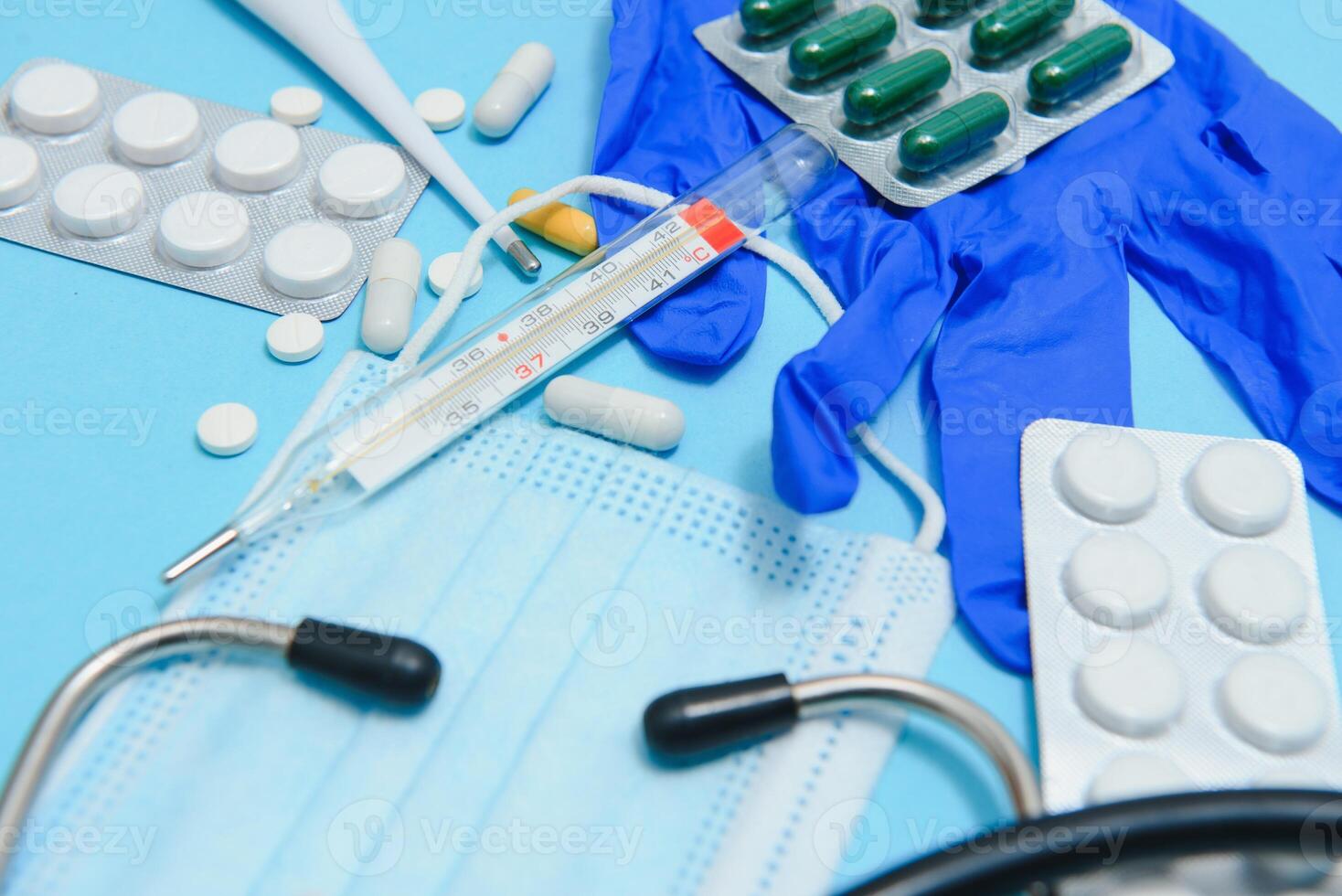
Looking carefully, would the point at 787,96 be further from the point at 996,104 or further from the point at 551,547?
the point at 551,547

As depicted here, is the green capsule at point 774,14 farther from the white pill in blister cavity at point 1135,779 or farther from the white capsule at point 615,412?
the white pill in blister cavity at point 1135,779

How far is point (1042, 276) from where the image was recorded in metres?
1.23

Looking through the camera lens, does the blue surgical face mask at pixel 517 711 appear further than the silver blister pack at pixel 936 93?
No

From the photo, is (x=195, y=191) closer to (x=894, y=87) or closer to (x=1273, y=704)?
(x=894, y=87)

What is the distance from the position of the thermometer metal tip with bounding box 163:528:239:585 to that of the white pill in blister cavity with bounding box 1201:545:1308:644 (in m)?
0.84

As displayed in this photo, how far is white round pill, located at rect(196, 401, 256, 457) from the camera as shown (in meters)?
1.12

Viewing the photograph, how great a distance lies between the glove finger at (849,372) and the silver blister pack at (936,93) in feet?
0.31

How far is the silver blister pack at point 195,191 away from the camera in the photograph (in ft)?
4.04

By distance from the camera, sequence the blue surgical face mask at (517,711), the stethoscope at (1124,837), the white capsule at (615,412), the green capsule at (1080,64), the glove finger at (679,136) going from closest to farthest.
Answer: the stethoscope at (1124,837)
the blue surgical face mask at (517,711)
the white capsule at (615,412)
the glove finger at (679,136)
the green capsule at (1080,64)

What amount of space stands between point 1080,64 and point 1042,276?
28 centimetres

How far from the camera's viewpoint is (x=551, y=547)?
103 cm

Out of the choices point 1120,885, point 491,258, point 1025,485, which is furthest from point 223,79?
point 1120,885

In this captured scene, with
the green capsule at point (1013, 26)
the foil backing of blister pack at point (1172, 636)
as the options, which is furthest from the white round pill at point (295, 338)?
the green capsule at point (1013, 26)

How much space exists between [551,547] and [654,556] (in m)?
0.09
